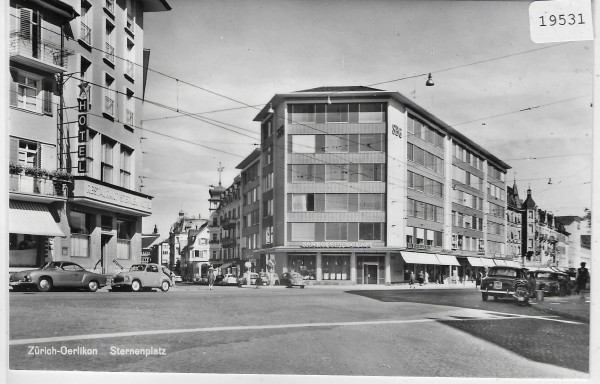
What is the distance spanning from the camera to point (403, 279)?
9.29 m

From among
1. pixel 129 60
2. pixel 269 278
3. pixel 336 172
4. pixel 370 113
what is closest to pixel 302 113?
pixel 370 113

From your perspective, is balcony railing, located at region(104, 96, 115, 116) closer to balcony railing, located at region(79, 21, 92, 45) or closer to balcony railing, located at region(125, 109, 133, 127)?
balcony railing, located at region(125, 109, 133, 127)

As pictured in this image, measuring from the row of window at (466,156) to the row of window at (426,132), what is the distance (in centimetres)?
21

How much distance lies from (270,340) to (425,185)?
351 cm

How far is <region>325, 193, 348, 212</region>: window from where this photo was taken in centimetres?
934

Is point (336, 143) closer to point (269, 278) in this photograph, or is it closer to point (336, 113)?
point (336, 113)

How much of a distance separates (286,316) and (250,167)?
7.65 ft

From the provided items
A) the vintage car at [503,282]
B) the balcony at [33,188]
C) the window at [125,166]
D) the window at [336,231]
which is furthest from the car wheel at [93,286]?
the vintage car at [503,282]

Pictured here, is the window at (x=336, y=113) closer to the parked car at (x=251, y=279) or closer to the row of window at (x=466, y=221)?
the row of window at (x=466, y=221)

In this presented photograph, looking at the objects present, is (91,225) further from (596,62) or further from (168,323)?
(596,62)

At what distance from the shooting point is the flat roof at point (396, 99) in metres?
7.18

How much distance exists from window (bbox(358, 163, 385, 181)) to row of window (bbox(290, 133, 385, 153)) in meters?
0.25

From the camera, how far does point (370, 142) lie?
316 inches

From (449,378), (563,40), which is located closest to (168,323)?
(449,378)
